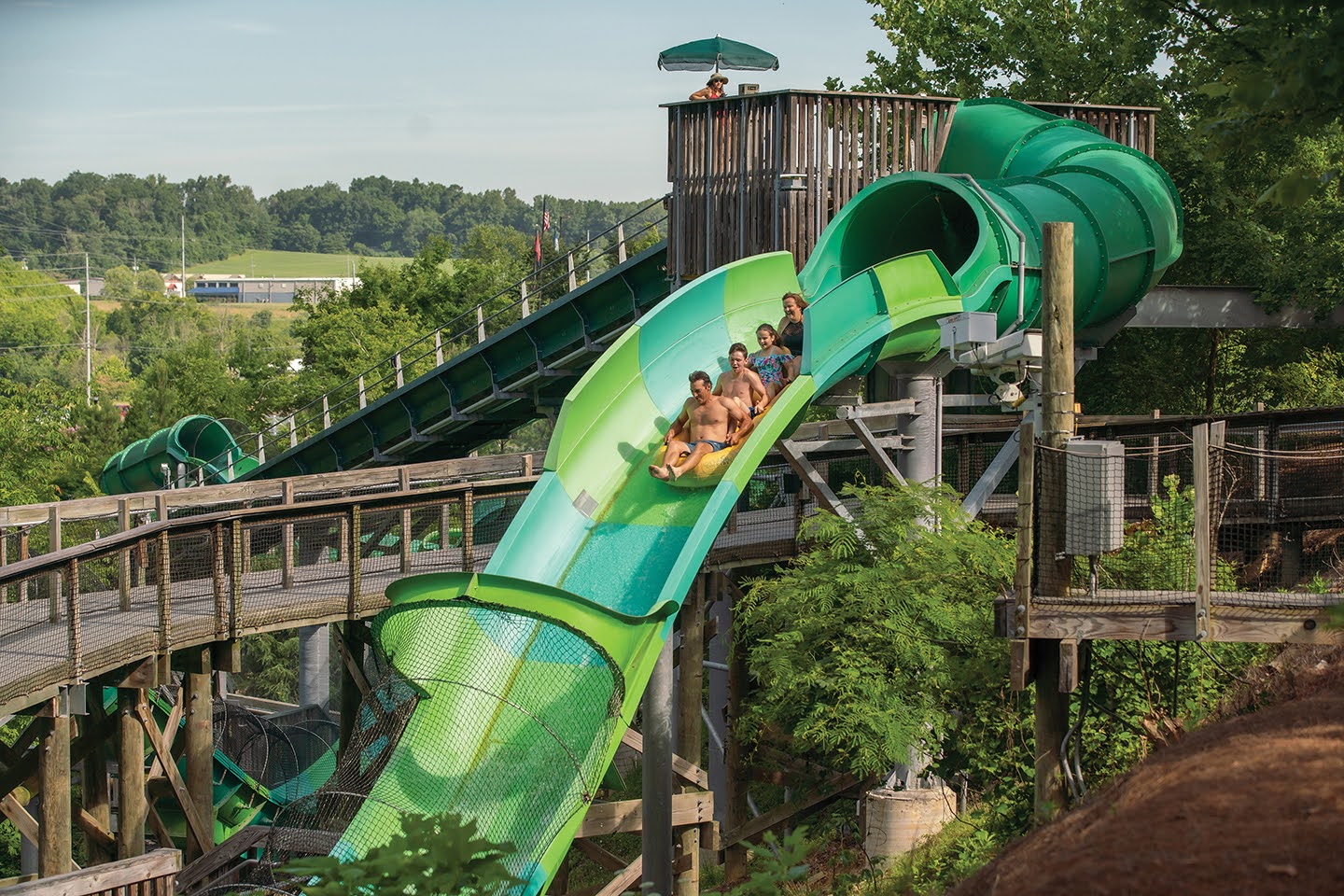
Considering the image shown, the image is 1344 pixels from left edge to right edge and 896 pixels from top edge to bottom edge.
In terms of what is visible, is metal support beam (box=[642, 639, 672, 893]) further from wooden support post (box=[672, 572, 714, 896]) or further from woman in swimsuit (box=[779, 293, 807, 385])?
woman in swimsuit (box=[779, 293, 807, 385])

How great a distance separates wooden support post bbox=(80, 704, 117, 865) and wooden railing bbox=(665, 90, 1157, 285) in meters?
7.96

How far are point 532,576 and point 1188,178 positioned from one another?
13.9 metres

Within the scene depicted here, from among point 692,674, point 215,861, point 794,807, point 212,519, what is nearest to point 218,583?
point 212,519

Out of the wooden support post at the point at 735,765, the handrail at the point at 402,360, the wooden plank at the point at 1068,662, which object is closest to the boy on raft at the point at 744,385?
the wooden support post at the point at 735,765

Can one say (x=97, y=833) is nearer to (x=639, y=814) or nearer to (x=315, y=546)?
(x=315, y=546)

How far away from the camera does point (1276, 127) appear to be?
8.88 metres

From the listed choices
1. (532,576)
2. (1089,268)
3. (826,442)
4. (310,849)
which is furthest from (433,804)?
(1089,268)

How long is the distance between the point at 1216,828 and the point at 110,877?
7.16 meters

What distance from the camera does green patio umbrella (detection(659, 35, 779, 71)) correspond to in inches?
880

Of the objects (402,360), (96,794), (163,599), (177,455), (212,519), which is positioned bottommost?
(96,794)

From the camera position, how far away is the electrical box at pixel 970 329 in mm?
11391

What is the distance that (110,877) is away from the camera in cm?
1024

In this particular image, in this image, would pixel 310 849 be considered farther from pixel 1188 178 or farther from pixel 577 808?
pixel 1188 178

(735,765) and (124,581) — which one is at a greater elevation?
(124,581)
